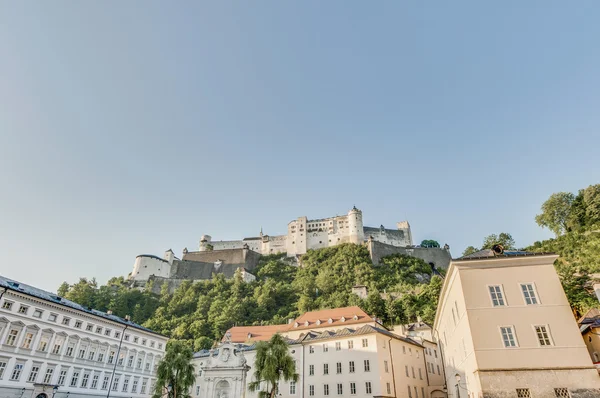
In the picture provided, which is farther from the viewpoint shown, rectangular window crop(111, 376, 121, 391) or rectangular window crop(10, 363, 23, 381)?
rectangular window crop(111, 376, 121, 391)

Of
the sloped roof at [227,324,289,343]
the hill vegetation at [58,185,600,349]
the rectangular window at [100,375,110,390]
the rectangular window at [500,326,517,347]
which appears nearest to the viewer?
the rectangular window at [500,326,517,347]

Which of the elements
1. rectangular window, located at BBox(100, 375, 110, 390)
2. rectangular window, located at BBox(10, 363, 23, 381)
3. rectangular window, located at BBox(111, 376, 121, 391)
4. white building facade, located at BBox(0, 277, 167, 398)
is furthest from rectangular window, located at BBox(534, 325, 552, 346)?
rectangular window, located at BBox(111, 376, 121, 391)

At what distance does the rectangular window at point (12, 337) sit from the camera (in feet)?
98.7

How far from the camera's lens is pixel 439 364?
46.4 meters

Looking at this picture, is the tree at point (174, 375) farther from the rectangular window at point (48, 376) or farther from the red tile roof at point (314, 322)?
the red tile roof at point (314, 322)

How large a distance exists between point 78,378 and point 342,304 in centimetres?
4741

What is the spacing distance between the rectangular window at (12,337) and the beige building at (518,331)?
35440 mm

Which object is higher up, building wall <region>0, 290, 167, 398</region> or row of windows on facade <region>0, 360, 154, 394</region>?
building wall <region>0, 290, 167, 398</region>

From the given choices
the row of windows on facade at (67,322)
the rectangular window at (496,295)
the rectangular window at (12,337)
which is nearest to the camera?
the rectangular window at (496,295)

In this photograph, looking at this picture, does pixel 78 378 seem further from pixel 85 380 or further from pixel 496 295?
pixel 496 295

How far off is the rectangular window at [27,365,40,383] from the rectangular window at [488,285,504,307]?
122 ft

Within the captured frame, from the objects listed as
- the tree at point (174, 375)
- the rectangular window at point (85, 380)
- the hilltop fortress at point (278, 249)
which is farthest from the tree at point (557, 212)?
the rectangular window at point (85, 380)

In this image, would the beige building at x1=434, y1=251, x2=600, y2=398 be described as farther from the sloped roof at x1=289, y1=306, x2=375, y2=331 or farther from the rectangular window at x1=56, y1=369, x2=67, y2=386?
the rectangular window at x1=56, y1=369, x2=67, y2=386

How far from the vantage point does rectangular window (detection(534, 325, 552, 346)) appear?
1836cm
